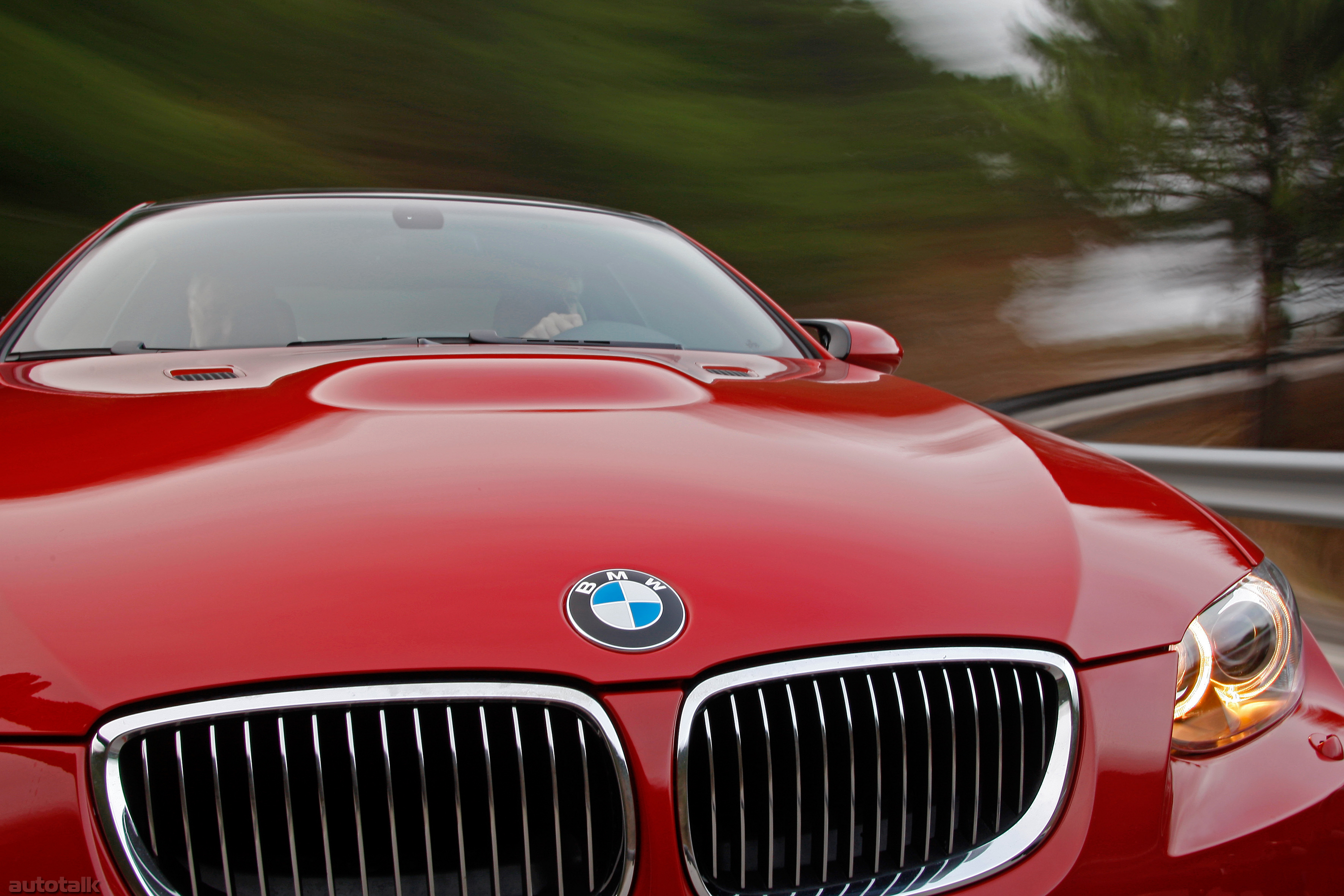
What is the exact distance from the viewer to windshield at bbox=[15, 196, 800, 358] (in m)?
2.06

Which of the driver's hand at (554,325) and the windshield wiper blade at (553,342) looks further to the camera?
the driver's hand at (554,325)

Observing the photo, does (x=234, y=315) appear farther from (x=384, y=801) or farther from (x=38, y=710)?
(x=384, y=801)

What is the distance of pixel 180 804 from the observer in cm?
99

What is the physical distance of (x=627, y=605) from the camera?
1.08m

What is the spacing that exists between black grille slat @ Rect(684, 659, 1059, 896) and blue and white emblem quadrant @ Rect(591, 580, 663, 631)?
0.10 m

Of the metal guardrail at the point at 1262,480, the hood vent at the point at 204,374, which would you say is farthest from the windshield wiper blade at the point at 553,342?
Answer: the metal guardrail at the point at 1262,480

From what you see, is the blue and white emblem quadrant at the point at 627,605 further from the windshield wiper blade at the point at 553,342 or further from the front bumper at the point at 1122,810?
the windshield wiper blade at the point at 553,342

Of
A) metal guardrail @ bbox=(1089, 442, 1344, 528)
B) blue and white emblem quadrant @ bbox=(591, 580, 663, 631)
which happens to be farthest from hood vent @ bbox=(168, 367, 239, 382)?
metal guardrail @ bbox=(1089, 442, 1344, 528)

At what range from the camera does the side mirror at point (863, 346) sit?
252 cm

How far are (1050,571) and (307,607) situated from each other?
31.1 inches

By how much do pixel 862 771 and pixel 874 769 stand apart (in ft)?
0.04

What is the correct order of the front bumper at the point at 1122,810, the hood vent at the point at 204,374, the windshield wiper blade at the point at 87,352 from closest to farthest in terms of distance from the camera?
the front bumper at the point at 1122,810
the hood vent at the point at 204,374
the windshield wiper blade at the point at 87,352

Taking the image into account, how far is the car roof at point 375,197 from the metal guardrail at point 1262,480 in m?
1.45

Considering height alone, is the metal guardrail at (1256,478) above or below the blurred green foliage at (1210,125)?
below
